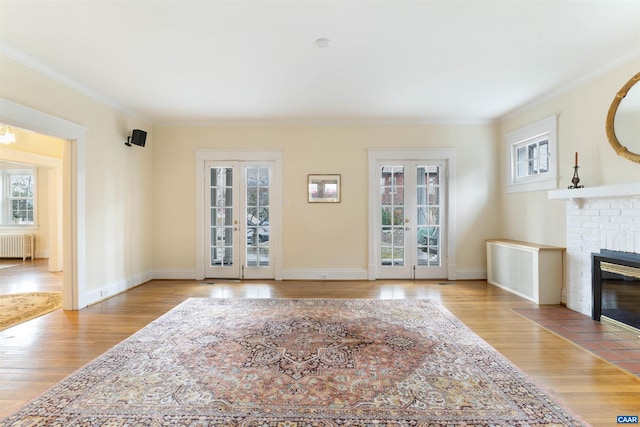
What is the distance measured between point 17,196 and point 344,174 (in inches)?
350

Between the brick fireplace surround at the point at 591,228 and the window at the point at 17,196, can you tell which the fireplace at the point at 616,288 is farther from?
the window at the point at 17,196

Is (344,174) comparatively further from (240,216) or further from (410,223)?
(240,216)

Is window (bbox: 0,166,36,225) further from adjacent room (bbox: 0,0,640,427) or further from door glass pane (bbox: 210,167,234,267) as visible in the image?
door glass pane (bbox: 210,167,234,267)

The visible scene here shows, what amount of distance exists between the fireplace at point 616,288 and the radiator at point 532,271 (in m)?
0.58

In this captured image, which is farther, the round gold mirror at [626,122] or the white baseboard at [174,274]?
the white baseboard at [174,274]

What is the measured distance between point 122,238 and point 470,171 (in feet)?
19.7

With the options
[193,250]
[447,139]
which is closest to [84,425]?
[193,250]

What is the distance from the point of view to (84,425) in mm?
1835

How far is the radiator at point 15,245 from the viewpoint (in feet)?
26.4

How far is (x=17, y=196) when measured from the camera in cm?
844

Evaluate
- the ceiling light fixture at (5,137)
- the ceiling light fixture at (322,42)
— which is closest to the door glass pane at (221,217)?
the ceiling light fixture at (5,137)

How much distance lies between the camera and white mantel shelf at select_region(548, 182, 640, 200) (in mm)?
3014

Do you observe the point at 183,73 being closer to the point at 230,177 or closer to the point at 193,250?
the point at 230,177

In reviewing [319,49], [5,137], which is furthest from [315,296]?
[5,137]
